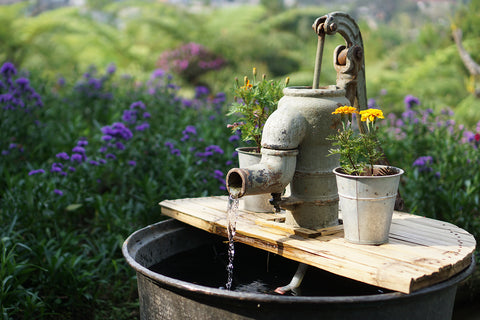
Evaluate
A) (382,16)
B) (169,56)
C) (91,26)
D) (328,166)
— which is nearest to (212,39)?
(169,56)

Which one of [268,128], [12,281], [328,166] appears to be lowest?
[12,281]

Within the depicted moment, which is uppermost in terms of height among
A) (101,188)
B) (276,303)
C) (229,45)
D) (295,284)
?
(229,45)

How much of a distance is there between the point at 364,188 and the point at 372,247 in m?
0.24

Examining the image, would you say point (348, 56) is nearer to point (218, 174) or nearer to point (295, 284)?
point (295, 284)

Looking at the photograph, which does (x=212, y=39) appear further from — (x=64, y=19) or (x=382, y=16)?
(x=382, y=16)

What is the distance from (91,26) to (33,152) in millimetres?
6436

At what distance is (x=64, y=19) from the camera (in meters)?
9.06

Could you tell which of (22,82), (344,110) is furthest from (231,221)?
(22,82)

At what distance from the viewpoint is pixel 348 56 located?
2.11m

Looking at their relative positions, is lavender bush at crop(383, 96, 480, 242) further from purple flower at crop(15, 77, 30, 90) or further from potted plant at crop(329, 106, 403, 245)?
purple flower at crop(15, 77, 30, 90)

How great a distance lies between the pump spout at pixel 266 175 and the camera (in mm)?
Result: 1786

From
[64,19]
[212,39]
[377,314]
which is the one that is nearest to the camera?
[377,314]

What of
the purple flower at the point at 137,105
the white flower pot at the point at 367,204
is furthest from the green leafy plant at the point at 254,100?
the purple flower at the point at 137,105

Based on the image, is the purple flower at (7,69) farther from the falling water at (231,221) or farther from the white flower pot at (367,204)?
the white flower pot at (367,204)
